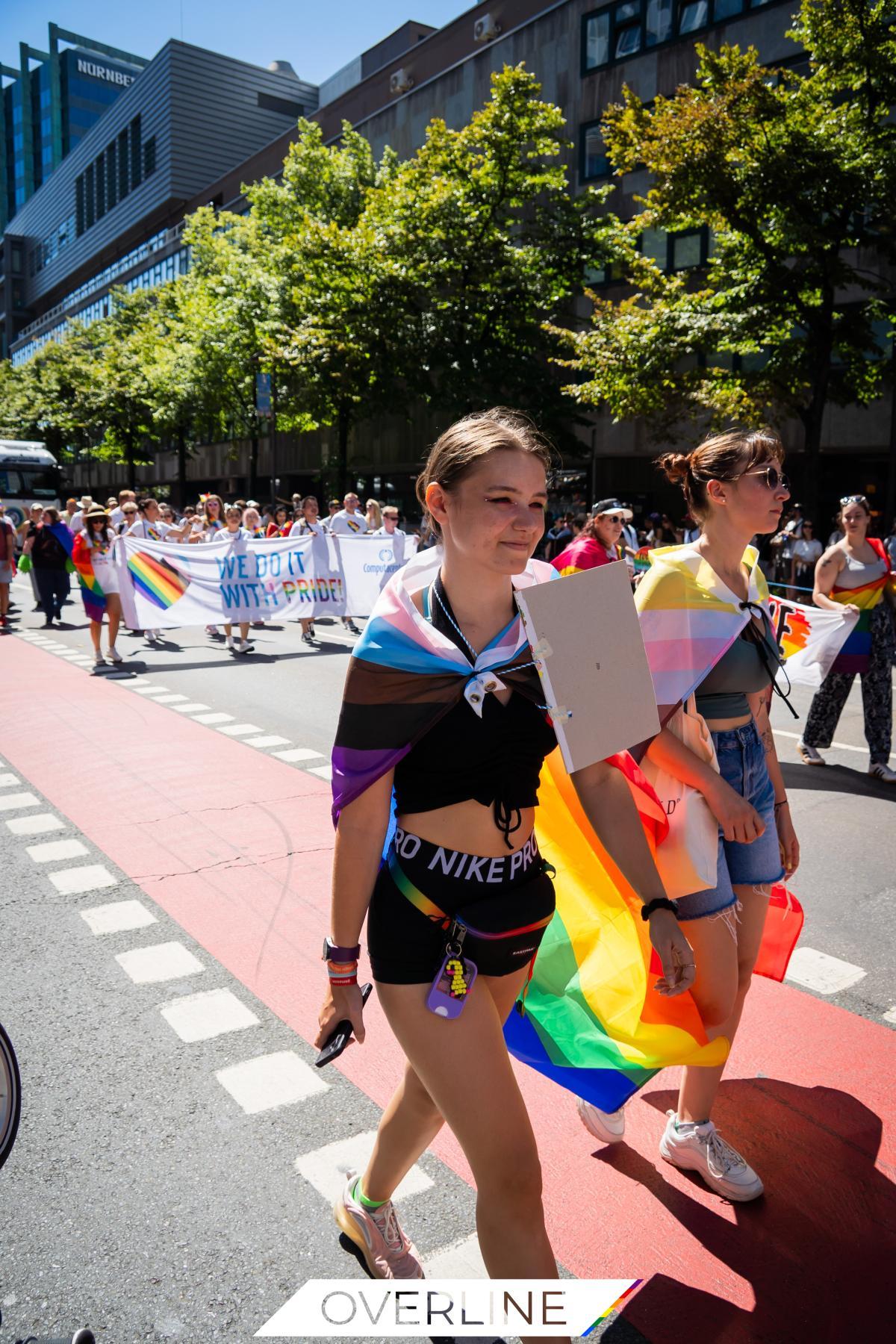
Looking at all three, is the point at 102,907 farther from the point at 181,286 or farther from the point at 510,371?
the point at 181,286

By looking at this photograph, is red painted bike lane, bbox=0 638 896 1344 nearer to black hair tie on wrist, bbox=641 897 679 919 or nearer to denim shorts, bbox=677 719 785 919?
denim shorts, bbox=677 719 785 919

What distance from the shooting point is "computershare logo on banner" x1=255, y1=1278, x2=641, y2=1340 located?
182 centimetres

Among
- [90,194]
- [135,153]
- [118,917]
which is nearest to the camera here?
[118,917]

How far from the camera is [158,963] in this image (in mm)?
4238

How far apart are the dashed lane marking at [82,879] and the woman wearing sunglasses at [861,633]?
5.24 meters

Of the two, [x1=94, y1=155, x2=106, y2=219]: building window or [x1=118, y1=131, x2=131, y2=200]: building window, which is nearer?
[x1=118, y1=131, x2=131, y2=200]: building window

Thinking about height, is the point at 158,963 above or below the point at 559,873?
below

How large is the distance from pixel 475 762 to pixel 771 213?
53.4 ft

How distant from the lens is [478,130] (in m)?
25.0

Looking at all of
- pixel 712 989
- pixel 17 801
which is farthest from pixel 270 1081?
pixel 17 801

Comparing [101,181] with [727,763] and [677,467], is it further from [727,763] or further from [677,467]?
[727,763]

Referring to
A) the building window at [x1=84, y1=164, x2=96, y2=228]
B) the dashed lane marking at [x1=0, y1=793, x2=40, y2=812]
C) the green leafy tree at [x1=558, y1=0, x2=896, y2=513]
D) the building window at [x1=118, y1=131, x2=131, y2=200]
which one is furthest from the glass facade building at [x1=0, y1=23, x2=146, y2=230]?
the dashed lane marking at [x1=0, y1=793, x2=40, y2=812]

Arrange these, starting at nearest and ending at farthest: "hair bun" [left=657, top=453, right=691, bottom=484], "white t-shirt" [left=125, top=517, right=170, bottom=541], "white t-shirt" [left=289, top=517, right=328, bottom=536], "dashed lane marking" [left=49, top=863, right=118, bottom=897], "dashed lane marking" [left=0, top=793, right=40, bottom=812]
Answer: "hair bun" [left=657, top=453, right=691, bottom=484], "dashed lane marking" [left=49, top=863, right=118, bottom=897], "dashed lane marking" [left=0, top=793, right=40, bottom=812], "white t-shirt" [left=125, top=517, right=170, bottom=541], "white t-shirt" [left=289, top=517, right=328, bottom=536]

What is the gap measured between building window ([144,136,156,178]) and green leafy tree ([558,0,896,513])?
60.1 meters
